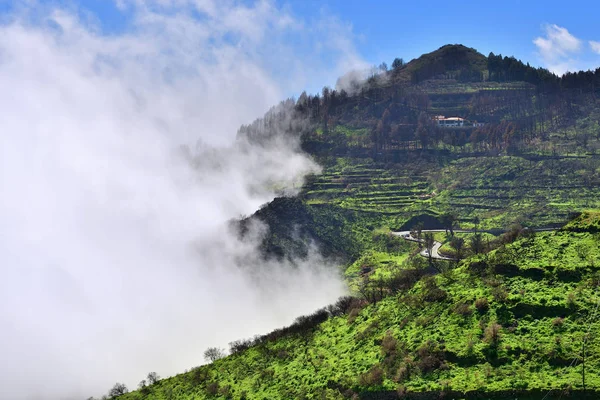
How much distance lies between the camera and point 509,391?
127 ft

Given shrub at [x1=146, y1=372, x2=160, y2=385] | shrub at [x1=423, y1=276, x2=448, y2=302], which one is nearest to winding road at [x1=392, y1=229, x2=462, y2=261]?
shrub at [x1=423, y1=276, x2=448, y2=302]

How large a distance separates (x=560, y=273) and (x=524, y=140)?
135414 mm

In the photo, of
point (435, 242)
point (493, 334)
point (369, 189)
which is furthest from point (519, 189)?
point (493, 334)

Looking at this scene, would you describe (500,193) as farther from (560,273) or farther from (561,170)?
(560,273)

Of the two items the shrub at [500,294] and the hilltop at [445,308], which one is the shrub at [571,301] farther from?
the shrub at [500,294]

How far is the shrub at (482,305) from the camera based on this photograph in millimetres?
49031

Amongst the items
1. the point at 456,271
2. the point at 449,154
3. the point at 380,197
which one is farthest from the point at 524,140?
the point at 456,271

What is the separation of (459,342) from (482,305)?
5378 mm

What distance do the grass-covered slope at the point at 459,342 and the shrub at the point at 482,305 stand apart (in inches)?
6.0

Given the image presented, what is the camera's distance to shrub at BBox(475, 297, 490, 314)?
161 feet

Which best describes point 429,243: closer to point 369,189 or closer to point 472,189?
point 472,189

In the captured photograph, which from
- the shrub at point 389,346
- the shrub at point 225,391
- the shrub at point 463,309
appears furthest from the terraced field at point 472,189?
the shrub at point 225,391

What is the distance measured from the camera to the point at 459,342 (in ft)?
151

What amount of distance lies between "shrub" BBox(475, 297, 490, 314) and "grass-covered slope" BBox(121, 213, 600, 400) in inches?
6.0
